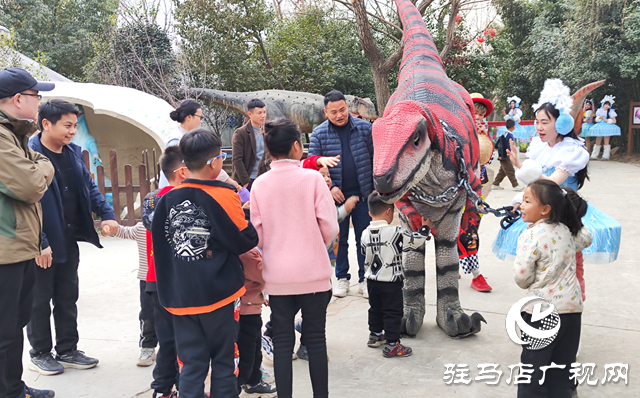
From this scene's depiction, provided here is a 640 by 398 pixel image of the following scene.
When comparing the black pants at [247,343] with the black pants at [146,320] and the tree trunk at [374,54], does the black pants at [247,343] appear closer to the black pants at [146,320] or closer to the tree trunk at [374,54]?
the black pants at [146,320]

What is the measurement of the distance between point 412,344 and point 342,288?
3.97ft

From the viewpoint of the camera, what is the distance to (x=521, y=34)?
1839 cm

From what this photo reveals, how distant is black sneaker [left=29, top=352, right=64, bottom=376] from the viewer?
3256 mm

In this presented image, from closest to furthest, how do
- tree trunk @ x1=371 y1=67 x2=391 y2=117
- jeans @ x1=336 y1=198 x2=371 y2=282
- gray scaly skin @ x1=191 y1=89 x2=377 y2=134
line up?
jeans @ x1=336 y1=198 x2=371 y2=282
tree trunk @ x1=371 y1=67 x2=391 y2=117
gray scaly skin @ x1=191 y1=89 x2=377 y2=134

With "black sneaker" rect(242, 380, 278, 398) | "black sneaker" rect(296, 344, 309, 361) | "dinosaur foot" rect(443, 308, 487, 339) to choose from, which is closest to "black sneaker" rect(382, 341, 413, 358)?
"dinosaur foot" rect(443, 308, 487, 339)

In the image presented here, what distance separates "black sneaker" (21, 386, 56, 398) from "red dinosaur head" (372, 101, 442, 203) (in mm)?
2162

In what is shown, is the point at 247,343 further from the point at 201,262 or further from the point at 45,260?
the point at 45,260

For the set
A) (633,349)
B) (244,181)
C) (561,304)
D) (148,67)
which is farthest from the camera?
(148,67)

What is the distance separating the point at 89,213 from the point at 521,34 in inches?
715

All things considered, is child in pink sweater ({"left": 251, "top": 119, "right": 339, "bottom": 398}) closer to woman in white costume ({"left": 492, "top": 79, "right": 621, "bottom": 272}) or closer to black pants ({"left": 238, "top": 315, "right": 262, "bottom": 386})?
black pants ({"left": 238, "top": 315, "right": 262, "bottom": 386})

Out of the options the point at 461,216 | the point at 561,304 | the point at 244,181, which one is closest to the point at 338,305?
Answer: the point at 461,216

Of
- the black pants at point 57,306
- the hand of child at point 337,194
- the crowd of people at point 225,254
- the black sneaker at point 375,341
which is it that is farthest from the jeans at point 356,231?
the black pants at point 57,306

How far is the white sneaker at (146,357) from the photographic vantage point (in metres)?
3.35

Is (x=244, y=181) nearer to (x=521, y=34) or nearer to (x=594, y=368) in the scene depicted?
(x=594, y=368)
